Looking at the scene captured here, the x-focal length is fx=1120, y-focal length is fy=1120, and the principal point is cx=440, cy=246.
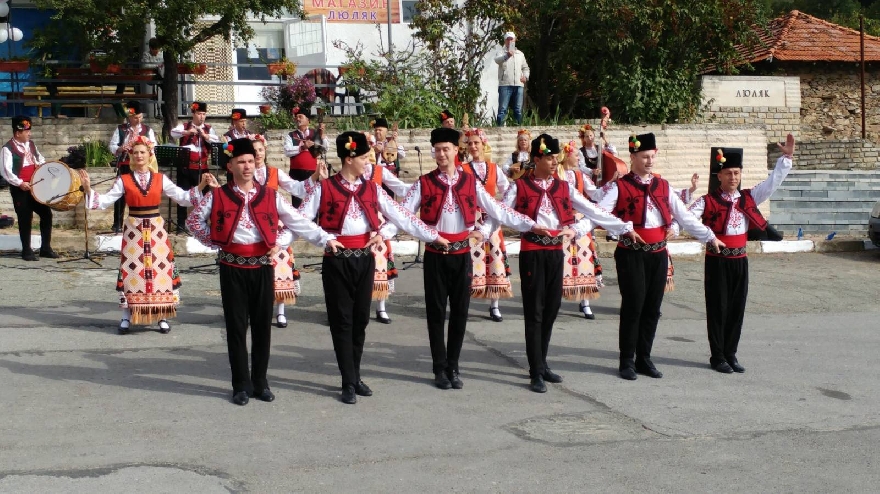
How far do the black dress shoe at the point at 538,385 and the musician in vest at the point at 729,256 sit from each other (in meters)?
1.66

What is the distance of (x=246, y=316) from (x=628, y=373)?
304 cm

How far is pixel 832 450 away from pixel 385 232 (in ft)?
11.0

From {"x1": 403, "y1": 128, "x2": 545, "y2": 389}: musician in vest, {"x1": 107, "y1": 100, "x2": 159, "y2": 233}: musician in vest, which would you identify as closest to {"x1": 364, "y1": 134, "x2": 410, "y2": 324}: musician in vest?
{"x1": 403, "y1": 128, "x2": 545, "y2": 389}: musician in vest

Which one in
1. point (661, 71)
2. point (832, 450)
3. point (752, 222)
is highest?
point (661, 71)

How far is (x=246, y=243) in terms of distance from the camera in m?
7.75

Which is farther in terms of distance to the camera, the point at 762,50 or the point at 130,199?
the point at 762,50

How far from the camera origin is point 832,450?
22.8ft

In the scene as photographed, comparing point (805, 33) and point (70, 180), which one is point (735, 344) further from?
point (805, 33)

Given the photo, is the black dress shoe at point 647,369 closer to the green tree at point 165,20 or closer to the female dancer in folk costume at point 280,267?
the female dancer in folk costume at point 280,267

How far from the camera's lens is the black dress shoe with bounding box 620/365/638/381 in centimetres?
881

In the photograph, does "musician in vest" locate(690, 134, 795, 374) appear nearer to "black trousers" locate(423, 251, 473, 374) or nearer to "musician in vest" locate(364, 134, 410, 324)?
"black trousers" locate(423, 251, 473, 374)

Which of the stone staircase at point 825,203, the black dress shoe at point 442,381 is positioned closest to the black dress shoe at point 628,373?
the black dress shoe at point 442,381

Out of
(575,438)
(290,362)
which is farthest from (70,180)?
(575,438)

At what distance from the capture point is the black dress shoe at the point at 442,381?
27.5 ft
